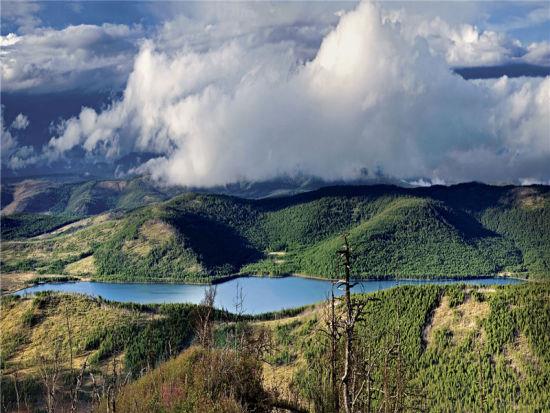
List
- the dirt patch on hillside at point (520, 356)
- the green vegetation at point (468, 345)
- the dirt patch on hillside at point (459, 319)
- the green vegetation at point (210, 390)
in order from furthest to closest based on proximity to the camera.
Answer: the dirt patch on hillside at point (459, 319) → the dirt patch on hillside at point (520, 356) → the green vegetation at point (468, 345) → the green vegetation at point (210, 390)

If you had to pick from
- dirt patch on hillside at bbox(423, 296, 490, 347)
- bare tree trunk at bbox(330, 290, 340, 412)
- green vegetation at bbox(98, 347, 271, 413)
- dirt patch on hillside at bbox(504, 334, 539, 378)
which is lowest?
dirt patch on hillside at bbox(504, 334, 539, 378)

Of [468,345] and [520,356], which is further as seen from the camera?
[468,345]

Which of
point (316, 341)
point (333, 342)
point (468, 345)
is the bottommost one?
point (468, 345)

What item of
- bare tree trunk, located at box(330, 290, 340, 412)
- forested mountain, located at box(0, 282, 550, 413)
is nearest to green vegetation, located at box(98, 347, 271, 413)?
bare tree trunk, located at box(330, 290, 340, 412)

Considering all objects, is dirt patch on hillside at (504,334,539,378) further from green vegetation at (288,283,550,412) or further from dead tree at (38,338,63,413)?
dead tree at (38,338,63,413)

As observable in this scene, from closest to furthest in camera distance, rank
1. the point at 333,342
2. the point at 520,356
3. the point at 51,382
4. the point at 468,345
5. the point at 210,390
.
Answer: the point at 333,342, the point at 210,390, the point at 51,382, the point at 520,356, the point at 468,345

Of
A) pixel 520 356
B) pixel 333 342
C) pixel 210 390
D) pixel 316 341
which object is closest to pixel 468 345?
pixel 520 356

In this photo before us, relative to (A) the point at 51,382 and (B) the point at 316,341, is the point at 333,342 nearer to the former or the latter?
(A) the point at 51,382

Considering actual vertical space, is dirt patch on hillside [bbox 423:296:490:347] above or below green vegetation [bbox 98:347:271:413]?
below

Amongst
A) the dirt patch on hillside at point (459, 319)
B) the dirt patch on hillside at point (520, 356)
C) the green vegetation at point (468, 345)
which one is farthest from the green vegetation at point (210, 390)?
the dirt patch on hillside at point (459, 319)

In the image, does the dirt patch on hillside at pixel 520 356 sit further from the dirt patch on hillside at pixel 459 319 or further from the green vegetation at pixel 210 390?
the green vegetation at pixel 210 390
